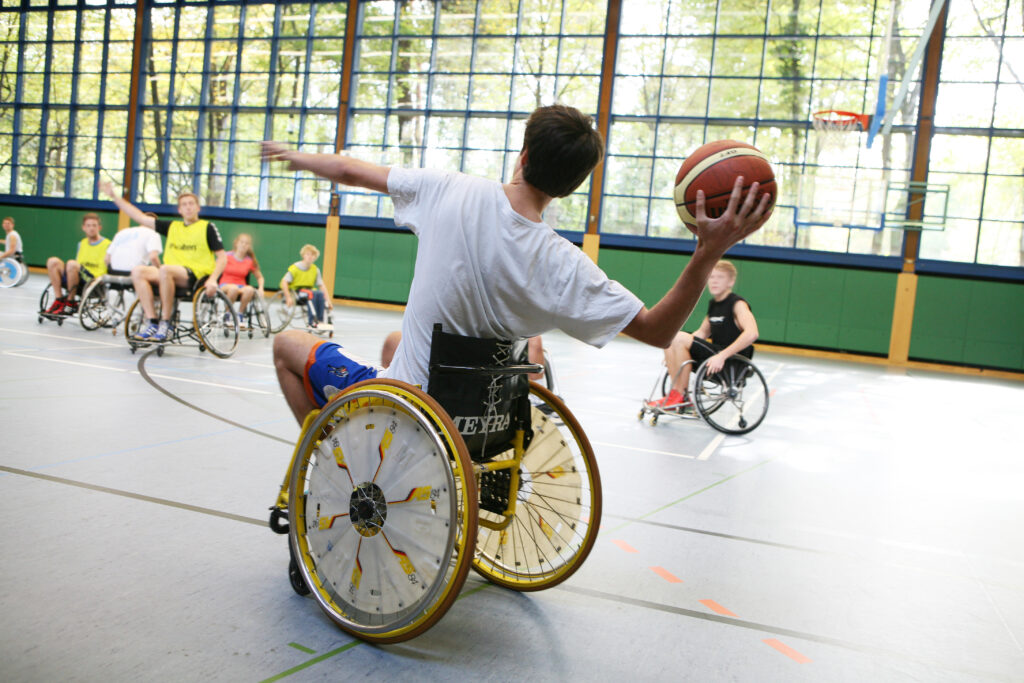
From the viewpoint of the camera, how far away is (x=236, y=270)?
916cm

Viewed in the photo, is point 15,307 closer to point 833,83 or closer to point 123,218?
point 123,218

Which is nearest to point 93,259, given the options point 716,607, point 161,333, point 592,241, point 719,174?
point 161,333

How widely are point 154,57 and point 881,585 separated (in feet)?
75.9

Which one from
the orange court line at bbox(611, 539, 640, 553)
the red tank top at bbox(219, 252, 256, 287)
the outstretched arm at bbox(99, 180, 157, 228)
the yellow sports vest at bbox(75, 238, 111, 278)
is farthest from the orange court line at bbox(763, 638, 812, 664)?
the yellow sports vest at bbox(75, 238, 111, 278)

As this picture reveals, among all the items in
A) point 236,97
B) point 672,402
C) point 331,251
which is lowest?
point 672,402

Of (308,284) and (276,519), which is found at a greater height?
(308,284)

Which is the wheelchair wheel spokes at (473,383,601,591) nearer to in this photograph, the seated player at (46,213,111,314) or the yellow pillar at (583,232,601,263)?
the seated player at (46,213,111,314)

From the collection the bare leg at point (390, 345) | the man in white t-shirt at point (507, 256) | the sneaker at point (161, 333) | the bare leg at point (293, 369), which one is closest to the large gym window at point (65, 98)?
the sneaker at point (161, 333)

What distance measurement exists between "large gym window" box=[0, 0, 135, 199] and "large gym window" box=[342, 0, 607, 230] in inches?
273

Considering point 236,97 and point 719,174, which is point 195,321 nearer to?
point 719,174

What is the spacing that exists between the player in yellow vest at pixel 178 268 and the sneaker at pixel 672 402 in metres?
3.62

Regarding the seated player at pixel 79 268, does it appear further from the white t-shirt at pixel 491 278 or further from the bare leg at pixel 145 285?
the white t-shirt at pixel 491 278

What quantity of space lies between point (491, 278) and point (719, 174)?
574 mm

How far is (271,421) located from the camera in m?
4.47
